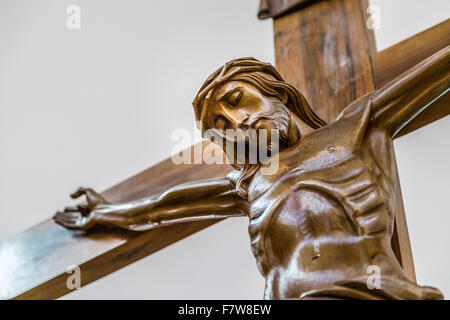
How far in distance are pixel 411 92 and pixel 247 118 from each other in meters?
0.25

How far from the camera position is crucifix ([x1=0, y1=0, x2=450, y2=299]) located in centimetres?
114

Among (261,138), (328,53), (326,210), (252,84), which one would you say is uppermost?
(328,53)

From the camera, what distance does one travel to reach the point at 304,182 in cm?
121

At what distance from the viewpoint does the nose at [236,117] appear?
129 cm

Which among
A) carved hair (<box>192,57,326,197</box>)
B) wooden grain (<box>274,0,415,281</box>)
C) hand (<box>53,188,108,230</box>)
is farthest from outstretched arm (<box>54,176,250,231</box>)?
wooden grain (<box>274,0,415,281</box>)

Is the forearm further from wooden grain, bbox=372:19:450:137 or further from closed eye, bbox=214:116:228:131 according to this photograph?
wooden grain, bbox=372:19:450:137

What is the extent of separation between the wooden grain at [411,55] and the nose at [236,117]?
0.29 meters

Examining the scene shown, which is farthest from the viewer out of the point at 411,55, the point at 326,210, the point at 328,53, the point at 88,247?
the point at 88,247

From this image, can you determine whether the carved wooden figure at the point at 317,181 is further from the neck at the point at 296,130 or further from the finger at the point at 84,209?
the finger at the point at 84,209

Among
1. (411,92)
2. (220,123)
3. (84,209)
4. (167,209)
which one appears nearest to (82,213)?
(84,209)

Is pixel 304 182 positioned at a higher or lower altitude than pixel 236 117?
lower

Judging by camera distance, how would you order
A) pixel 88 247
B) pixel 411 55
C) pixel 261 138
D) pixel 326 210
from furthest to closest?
pixel 88 247 → pixel 411 55 → pixel 261 138 → pixel 326 210

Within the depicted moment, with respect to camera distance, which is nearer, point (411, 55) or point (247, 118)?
point (247, 118)

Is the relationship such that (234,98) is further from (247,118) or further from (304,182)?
(304,182)
